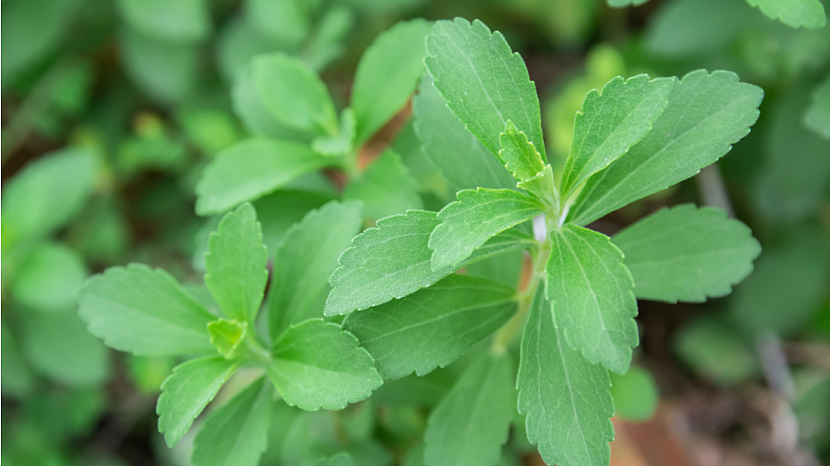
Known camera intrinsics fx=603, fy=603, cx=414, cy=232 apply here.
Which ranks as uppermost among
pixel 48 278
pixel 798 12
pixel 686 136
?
pixel 798 12

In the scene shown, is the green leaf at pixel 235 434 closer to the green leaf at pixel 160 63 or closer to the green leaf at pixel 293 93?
the green leaf at pixel 293 93

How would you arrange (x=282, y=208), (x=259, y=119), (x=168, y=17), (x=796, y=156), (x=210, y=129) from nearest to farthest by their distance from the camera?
1. (x=282, y=208)
2. (x=259, y=119)
3. (x=796, y=156)
4. (x=168, y=17)
5. (x=210, y=129)

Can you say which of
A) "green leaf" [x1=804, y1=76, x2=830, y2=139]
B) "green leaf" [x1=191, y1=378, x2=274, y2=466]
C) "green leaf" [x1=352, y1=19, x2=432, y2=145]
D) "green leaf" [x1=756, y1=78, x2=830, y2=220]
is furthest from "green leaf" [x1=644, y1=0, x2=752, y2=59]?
"green leaf" [x1=191, y1=378, x2=274, y2=466]

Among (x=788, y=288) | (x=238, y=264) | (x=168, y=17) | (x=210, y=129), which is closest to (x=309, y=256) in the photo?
(x=238, y=264)

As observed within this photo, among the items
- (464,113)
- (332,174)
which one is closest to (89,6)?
(332,174)

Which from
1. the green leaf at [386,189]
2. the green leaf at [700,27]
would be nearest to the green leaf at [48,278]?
the green leaf at [386,189]

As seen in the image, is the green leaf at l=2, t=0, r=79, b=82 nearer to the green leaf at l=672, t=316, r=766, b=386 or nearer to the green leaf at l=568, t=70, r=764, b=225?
the green leaf at l=568, t=70, r=764, b=225

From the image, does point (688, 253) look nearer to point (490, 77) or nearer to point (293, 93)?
point (490, 77)
